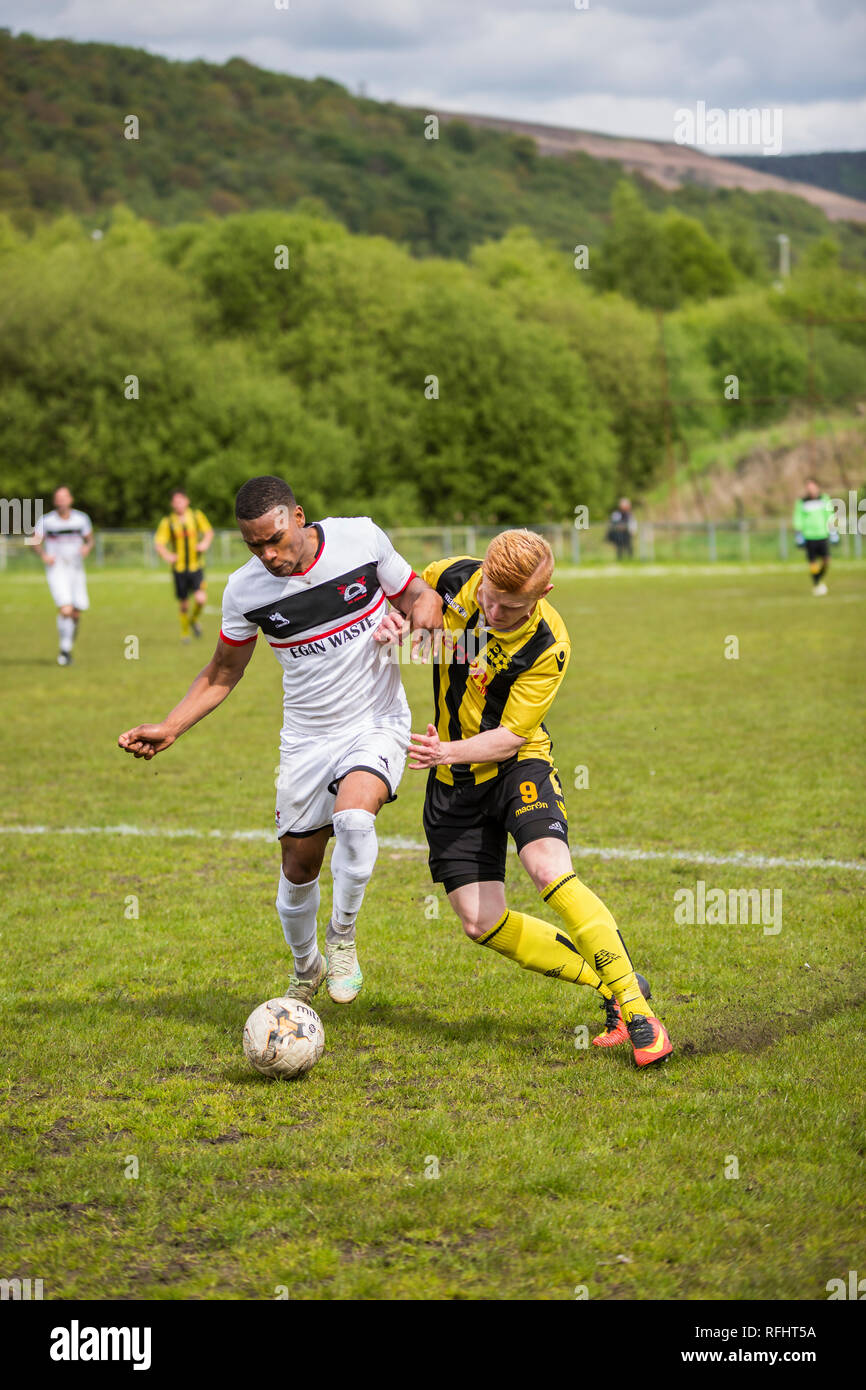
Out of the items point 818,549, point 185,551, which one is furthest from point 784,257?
point 185,551

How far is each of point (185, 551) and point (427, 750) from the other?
16.5 m

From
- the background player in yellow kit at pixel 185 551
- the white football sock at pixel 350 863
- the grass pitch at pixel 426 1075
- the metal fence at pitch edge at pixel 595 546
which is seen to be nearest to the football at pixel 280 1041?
the grass pitch at pixel 426 1075

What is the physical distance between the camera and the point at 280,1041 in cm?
466

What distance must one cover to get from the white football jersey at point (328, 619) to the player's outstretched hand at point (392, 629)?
20cm

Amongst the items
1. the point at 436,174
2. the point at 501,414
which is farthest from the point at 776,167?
the point at 436,174

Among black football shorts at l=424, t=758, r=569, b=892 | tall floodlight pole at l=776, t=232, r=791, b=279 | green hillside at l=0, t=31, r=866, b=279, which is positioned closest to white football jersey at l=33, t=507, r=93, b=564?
black football shorts at l=424, t=758, r=569, b=892

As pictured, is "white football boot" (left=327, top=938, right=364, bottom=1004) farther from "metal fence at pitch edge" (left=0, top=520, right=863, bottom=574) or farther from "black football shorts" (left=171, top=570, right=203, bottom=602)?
"metal fence at pitch edge" (left=0, top=520, right=863, bottom=574)

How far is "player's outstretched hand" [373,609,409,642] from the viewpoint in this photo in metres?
5.09

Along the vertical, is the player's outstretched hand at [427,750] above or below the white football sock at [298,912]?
above

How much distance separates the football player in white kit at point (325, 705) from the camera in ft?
16.9

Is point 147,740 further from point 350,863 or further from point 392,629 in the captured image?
point 392,629

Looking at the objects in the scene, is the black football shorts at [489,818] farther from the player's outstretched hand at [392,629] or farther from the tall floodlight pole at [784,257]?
the tall floodlight pole at [784,257]
